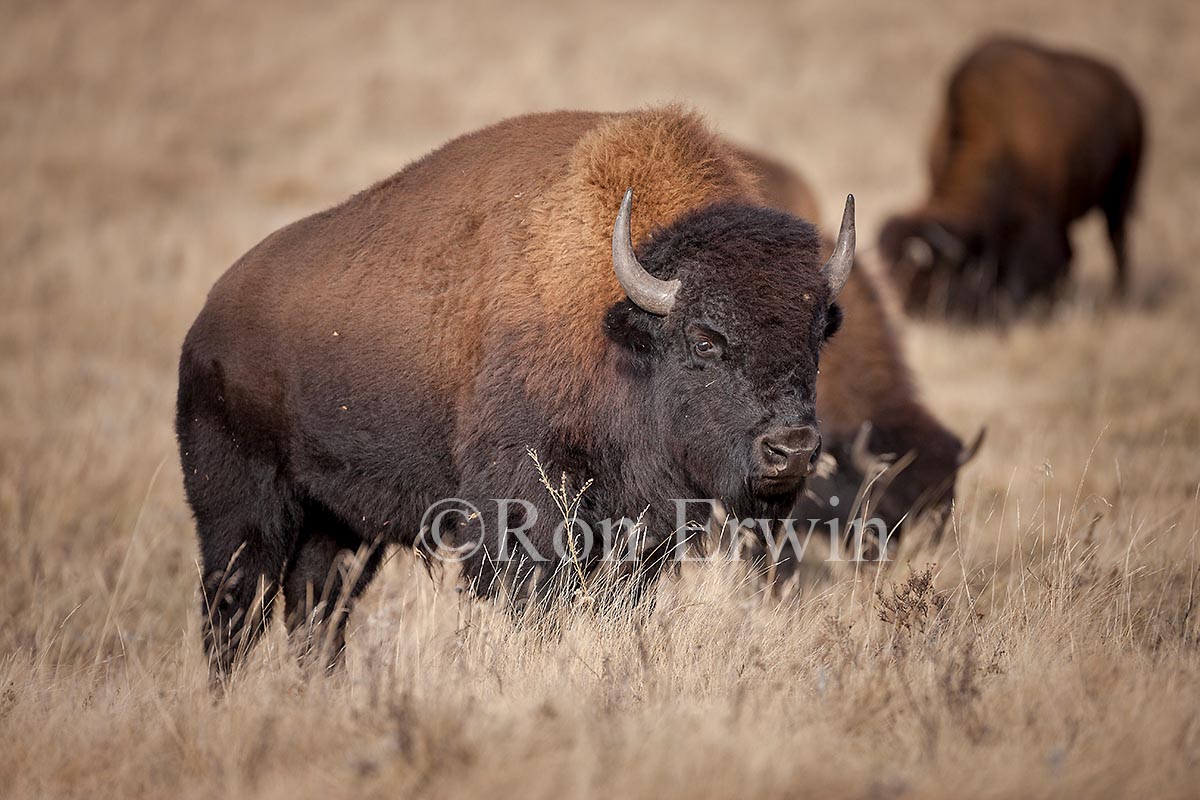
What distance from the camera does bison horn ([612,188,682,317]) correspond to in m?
4.58

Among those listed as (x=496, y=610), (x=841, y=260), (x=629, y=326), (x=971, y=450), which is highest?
(x=841, y=260)

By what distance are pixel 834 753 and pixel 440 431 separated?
7.38 feet

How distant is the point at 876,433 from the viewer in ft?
25.1

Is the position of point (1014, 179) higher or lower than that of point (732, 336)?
higher

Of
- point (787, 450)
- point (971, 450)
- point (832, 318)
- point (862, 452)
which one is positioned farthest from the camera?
point (862, 452)

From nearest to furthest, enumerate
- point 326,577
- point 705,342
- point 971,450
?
point 705,342
point 326,577
point 971,450

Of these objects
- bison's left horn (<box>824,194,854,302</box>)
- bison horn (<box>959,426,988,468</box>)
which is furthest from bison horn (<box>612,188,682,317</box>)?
bison horn (<box>959,426,988,468</box>)

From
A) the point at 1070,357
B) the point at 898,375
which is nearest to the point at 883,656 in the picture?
the point at 898,375

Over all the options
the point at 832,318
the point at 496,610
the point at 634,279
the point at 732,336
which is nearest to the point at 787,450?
the point at 732,336

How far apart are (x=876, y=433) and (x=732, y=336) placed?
3.32 metres

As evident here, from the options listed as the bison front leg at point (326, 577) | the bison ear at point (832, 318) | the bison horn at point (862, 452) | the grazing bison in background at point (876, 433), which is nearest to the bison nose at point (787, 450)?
the bison ear at point (832, 318)

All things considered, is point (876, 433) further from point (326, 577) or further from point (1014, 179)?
point (1014, 179)

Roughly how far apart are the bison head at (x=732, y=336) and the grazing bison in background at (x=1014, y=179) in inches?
402

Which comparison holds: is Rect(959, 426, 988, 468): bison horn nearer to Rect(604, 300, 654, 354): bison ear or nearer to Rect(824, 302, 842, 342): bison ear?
Rect(824, 302, 842, 342): bison ear
